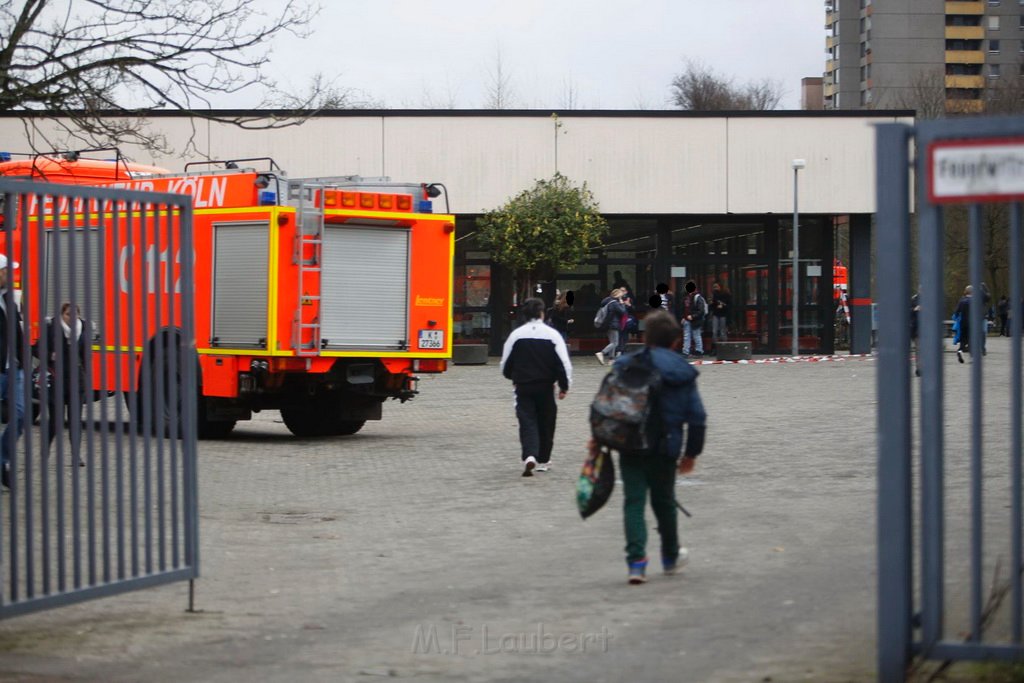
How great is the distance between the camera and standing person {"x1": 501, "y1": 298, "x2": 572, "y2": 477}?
13.0 meters

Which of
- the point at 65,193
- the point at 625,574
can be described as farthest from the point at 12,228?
the point at 625,574

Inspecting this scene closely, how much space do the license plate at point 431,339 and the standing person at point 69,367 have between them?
10.1 m

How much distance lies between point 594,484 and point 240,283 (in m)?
8.95

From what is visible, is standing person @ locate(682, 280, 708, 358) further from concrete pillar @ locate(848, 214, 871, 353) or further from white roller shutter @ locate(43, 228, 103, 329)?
white roller shutter @ locate(43, 228, 103, 329)

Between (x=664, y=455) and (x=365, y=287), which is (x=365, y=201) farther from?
(x=664, y=455)

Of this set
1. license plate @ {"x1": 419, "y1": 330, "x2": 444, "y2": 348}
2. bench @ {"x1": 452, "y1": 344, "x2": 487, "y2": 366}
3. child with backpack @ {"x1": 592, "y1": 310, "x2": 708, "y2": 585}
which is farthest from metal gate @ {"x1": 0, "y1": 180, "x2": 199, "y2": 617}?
bench @ {"x1": 452, "y1": 344, "x2": 487, "y2": 366}

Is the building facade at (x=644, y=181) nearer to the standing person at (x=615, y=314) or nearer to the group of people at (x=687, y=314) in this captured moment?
the group of people at (x=687, y=314)

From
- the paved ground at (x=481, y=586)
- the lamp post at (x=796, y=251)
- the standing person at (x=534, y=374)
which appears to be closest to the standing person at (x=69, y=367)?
the paved ground at (x=481, y=586)

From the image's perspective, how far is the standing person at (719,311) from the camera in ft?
122

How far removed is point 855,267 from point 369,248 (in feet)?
79.5

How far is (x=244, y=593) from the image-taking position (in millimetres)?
8047

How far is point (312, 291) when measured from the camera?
1633 centimetres

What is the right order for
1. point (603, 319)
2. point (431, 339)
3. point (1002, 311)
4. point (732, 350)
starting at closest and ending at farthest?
point (431, 339)
point (603, 319)
point (732, 350)
point (1002, 311)

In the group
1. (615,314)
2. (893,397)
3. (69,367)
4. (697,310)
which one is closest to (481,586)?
(69,367)
